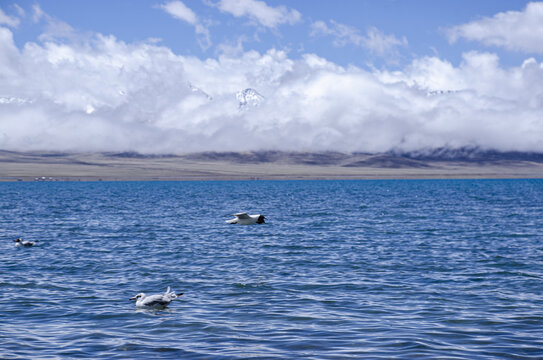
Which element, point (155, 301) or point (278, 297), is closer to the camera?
point (155, 301)

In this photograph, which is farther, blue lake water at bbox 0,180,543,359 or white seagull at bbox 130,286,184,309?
white seagull at bbox 130,286,184,309

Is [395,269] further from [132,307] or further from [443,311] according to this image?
[132,307]

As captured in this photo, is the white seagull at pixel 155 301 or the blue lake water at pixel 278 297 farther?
the white seagull at pixel 155 301

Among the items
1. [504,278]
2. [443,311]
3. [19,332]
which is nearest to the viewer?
[19,332]

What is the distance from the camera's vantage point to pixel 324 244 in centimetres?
4622

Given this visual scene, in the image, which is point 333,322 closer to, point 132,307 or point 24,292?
point 132,307

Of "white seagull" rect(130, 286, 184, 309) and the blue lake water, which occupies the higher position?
"white seagull" rect(130, 286, 184, 309)

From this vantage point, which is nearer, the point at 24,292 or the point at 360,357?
the point at 360,357

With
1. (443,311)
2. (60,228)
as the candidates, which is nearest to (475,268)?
(443,311)

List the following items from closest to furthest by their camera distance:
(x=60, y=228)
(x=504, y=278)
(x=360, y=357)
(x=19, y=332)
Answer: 1. (x=360, y=357)
2. (x=19, y=332)
3. (x=504, y=278)
4. (x=60, y=228)

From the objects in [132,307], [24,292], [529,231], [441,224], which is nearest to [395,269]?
[132,307]

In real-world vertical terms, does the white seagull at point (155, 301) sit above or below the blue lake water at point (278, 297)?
above

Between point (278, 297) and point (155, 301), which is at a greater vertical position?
point (155, 301)

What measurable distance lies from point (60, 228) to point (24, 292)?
35.0 m
